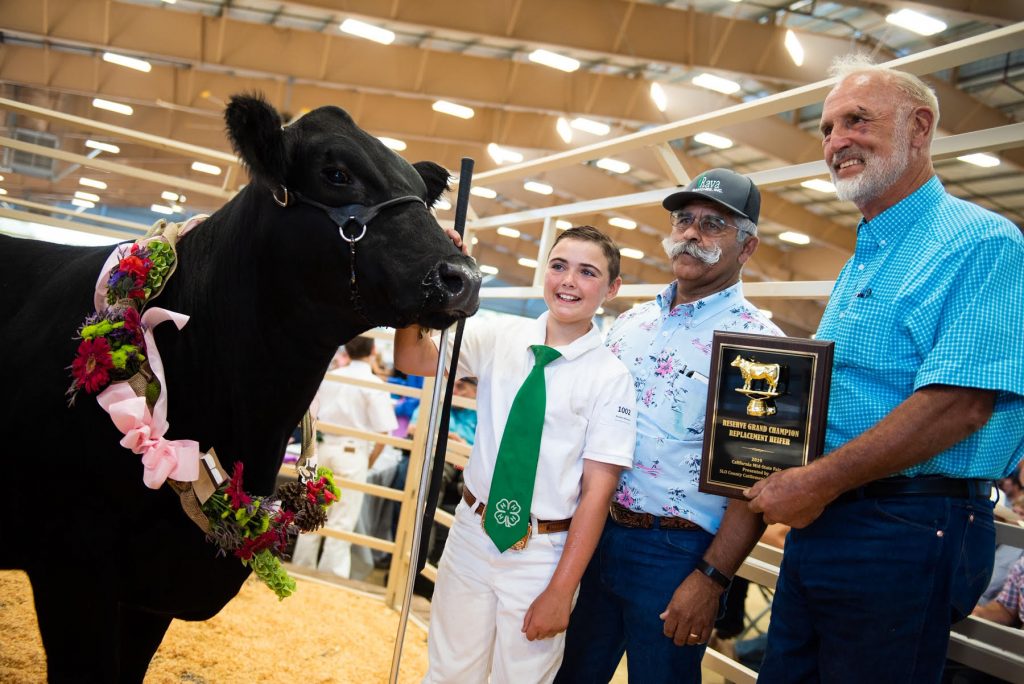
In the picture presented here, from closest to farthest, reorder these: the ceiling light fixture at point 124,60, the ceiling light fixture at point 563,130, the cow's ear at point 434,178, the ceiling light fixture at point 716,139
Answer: the cow's ear at point 434,178, the ceiling light fixture at point 716,139, the ceiling light fixture at point 124,60, the ceiling light fixture at point 563,130

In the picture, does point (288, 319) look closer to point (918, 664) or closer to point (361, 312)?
point (361, 312)

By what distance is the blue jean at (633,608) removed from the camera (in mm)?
1847

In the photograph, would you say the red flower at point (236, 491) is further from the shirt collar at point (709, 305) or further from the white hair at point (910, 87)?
the white hair at point (910, 87)

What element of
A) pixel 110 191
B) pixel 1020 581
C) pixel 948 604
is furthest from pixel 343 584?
pixel 110 191

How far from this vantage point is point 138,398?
1.74 meters

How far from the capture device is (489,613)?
190cm

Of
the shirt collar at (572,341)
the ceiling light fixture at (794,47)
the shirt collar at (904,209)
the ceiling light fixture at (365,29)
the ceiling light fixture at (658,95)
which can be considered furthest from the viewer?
the ceiling light fixture at (658,95)

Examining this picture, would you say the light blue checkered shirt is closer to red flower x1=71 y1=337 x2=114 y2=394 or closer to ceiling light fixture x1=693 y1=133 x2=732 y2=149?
red flower x1=71 y1=337 x2=114 y2=394

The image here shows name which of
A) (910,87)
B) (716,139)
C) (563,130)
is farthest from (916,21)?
(910,87)

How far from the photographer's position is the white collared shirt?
1.90 meters

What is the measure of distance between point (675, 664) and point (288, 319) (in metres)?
1.21

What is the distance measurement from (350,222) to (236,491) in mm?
671

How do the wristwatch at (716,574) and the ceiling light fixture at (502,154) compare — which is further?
the ceiling light fixture at (502,154)

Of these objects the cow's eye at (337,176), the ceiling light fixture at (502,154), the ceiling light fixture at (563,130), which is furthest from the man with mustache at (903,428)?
the ceiling light fixture at (502,154)
